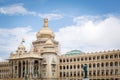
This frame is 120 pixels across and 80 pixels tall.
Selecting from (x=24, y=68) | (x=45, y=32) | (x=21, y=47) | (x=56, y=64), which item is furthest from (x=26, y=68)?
(x=45, y=32)

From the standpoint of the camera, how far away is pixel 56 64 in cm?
11656

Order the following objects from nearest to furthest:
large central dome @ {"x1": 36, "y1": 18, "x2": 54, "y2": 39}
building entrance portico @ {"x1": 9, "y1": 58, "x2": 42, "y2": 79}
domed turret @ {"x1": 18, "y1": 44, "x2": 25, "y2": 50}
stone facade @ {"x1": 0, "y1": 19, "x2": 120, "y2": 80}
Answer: stone facade @ {"x1": 0, "y1": 19, "x2": 120, "y2": 80} → building entrance portico @ {"x1": 9, "y1": 58, "x2": 42, "y2": 79} → large central dome @ {"x1": 36, "y1": 18, "x2": 54, "y2": 39} → domed turret @ {"x1": 18, "y1": 44, "x2": 25, "y2": 50}

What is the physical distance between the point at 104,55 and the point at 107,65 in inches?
143

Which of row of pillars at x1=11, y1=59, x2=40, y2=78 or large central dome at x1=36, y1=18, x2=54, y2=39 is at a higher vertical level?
large central dome at x1=36, y1=18, x2=54, y2=39

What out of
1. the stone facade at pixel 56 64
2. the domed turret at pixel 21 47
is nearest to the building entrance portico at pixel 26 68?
the stone facade at pixel 56 64

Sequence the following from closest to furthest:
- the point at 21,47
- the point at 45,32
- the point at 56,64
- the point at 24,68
Result: the point at 56,64 → the point at 24,68 → the point at 45,32 → the point at 21,47

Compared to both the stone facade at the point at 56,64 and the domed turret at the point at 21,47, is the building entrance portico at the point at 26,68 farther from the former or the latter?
the domed turret at the point at 21,47

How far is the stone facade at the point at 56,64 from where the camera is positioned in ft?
344

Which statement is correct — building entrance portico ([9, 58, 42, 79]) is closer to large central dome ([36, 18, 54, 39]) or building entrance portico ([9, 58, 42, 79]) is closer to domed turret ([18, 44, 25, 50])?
domed turret ([18, 44, 25, 50])

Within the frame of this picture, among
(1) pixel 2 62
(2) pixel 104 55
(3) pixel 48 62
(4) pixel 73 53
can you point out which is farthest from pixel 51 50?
(1) pixel 2 62

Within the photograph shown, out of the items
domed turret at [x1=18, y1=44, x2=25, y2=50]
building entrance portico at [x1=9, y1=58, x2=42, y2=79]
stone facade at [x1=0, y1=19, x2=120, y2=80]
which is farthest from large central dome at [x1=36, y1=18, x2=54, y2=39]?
building entrance portico at [x1=9, y1=58, x2=42, y2=79]

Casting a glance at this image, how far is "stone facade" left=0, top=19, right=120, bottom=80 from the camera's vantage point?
344 feet

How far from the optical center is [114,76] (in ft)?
335

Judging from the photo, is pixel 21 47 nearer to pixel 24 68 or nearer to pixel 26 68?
pixel 24 68
